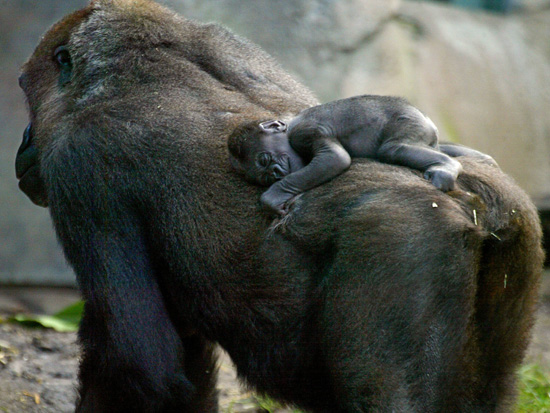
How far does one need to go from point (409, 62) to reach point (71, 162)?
16.1 ft

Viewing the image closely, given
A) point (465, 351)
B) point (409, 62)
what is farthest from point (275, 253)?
point (409, 62)

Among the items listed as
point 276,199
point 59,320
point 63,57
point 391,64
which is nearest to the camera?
point 276,199

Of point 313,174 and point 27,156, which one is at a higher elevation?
point 313,174

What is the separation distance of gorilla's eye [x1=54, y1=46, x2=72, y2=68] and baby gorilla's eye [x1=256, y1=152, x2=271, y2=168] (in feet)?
4.02

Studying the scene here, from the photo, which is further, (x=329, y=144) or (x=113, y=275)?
(x=113, y=275)

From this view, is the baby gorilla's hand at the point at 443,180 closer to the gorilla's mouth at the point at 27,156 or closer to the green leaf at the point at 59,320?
the gorilla's mouth at the point at 27,156

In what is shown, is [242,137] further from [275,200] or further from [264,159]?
[275,200]

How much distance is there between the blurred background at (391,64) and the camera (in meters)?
6.78

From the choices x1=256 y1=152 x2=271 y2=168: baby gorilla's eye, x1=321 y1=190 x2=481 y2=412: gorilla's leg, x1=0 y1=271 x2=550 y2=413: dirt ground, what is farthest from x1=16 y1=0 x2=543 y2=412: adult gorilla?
x1=0 y1=271 x2=550 y2=413: dirt ground

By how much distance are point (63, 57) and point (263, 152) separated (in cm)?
129

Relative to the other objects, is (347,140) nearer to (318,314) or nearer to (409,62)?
(318,314)

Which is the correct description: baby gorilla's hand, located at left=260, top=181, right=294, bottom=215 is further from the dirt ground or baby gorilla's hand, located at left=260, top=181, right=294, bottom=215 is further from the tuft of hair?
the dirt ground

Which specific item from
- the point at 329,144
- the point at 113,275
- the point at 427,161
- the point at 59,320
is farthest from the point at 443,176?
the point at 59,320

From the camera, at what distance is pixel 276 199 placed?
309 centimetres
